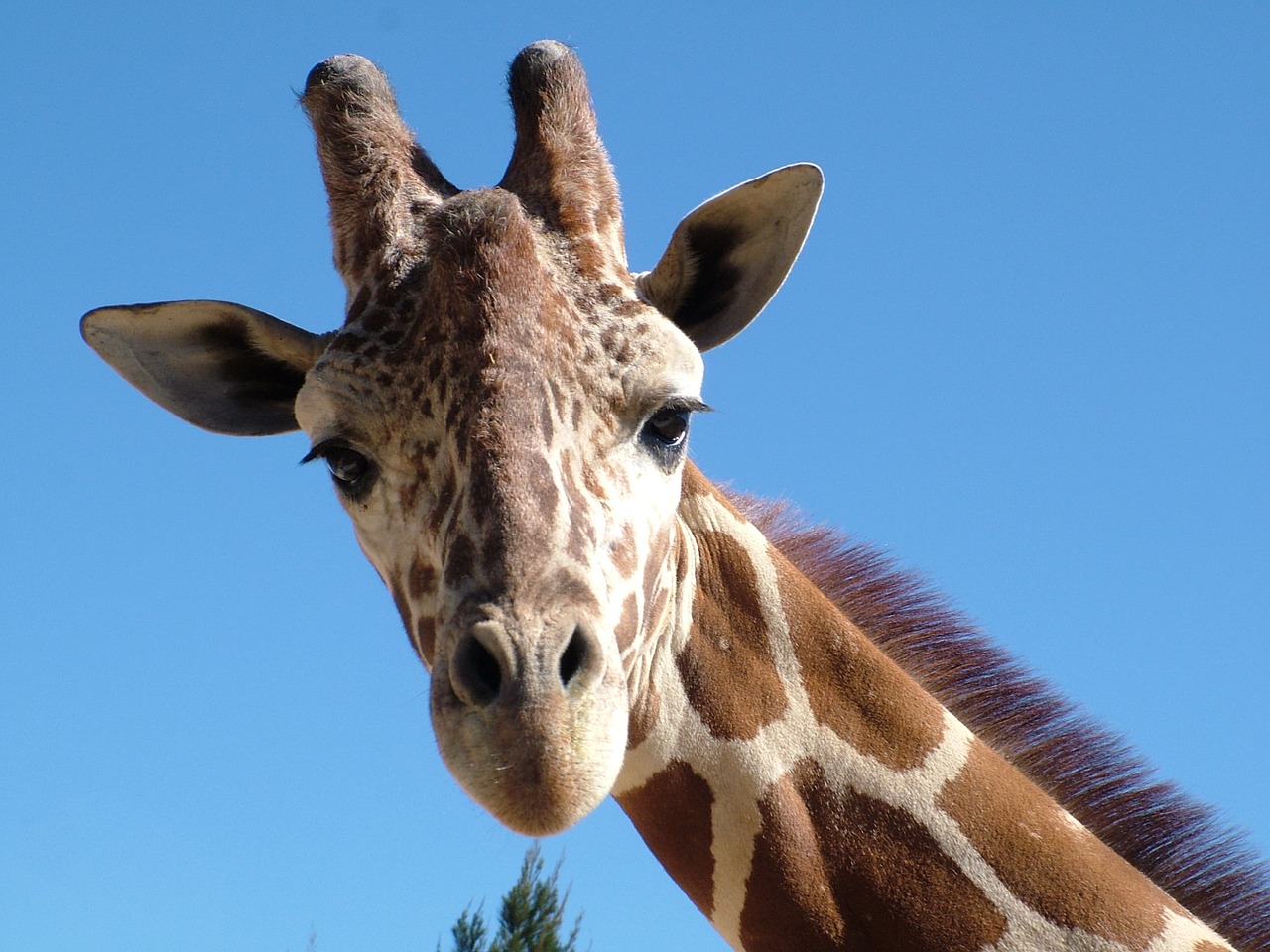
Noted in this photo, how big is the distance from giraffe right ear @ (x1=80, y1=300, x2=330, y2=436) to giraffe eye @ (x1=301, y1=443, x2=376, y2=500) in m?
0.74

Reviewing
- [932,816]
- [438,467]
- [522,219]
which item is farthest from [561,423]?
[932,816]

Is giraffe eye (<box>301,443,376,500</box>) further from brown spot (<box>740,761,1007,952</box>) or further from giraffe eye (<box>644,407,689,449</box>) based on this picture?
brown spot (<box>740,761,1007,952</box>)

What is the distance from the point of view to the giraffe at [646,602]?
194 inches

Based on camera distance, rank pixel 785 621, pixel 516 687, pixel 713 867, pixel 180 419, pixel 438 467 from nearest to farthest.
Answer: pixel 516 687
pixel 438 467
pixel 713 867
pixel 785 621
pixel 180 419

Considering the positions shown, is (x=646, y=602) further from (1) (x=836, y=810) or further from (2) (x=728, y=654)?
(1) (x=836, y=810)

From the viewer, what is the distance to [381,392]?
5.59 meters

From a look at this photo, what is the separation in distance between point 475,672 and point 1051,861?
7.93ft

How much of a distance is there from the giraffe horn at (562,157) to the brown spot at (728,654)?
1.36 m

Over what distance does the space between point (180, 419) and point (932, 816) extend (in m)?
3.65

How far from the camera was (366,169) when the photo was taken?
21.6ft

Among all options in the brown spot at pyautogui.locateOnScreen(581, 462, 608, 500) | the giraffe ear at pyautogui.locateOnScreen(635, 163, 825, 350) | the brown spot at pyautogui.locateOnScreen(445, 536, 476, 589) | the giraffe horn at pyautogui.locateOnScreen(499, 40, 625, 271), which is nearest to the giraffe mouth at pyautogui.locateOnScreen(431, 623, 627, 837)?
the brown spot at pyautogui.locateOnScreen(445, 536, 476, 589)

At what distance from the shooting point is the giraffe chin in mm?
4605

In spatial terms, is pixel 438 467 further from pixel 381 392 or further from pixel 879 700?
pixel 879 700

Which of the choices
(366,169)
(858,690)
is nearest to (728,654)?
(858,690)
